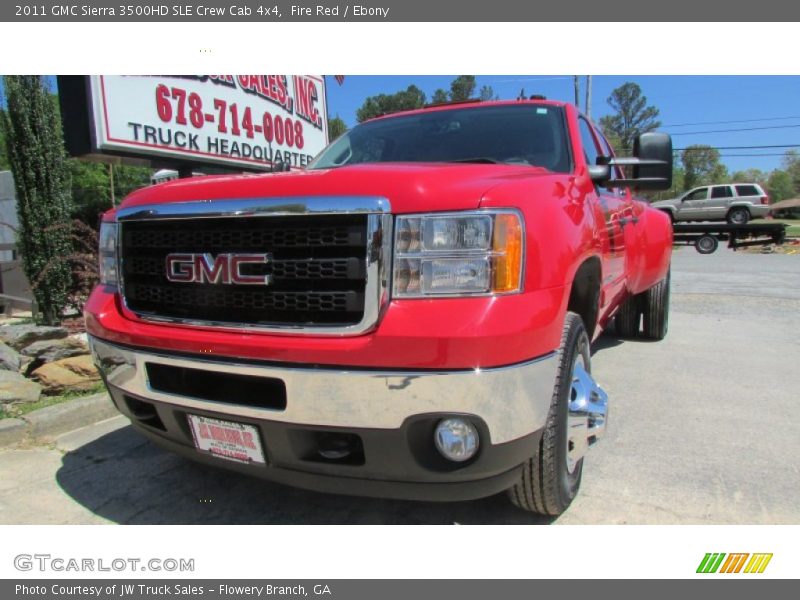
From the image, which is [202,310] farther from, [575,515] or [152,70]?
[152,70]

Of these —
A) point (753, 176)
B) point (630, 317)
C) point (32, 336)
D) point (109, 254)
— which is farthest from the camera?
point (753, 176)

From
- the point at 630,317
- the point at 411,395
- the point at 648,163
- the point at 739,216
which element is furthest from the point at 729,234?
the point at 411,395

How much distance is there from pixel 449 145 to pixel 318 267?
1.57m

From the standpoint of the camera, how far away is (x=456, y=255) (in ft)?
5.84

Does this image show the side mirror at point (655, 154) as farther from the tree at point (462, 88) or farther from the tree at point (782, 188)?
the tree at point (782, 188)

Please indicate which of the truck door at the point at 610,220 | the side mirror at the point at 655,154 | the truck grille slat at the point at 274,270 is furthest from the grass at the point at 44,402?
the side mirror at the point at 655,154

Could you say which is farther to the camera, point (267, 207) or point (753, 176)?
point (753, 176)

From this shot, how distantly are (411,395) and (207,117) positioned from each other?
5.97m

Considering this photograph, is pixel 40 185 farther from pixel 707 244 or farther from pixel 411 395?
pixel 707 244

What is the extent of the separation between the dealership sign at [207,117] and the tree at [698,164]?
3152 inches

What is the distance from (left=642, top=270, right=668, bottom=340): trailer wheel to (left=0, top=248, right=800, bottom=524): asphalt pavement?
106 centimetres

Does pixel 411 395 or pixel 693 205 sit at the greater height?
pixel 693 205

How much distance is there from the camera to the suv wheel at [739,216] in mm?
25266

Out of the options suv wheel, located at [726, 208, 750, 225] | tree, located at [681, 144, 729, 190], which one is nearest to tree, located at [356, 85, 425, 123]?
suv wheel, located at [726, 208, 750, 225]
